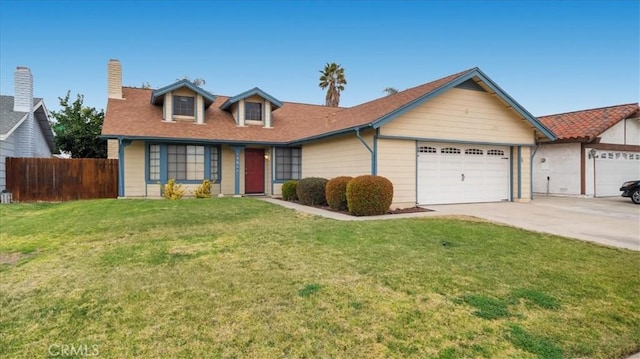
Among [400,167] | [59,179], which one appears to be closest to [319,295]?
[400,167]

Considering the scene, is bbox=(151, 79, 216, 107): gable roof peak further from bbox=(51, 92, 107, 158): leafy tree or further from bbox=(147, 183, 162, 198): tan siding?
bbox=(51, 92, 107, 158): leafy tree

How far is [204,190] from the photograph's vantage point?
16.1 metres

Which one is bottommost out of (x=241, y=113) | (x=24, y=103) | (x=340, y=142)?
(x=340, y=142)

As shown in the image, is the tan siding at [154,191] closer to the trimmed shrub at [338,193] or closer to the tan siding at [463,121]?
the trimmed shrub at [338,193]

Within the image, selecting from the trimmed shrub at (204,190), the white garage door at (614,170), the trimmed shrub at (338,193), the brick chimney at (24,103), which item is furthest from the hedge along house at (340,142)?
the white garage door at (614,170)

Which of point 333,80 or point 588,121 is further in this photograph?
point 333,80

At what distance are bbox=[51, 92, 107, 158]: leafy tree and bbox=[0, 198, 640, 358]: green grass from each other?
16781mm

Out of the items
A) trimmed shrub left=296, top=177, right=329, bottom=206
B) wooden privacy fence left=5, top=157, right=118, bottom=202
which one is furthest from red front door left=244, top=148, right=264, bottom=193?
wooden privacy fence left=5, top=157, right=118, bottom=202

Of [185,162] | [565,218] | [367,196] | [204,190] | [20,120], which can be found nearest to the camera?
[565,218]

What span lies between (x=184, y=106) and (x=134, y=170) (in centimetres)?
382

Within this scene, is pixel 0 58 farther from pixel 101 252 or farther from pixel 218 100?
pixel 101 252

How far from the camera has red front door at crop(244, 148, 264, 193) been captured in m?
18.1

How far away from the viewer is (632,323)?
148 inches

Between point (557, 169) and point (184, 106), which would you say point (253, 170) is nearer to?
point (184, 106)
